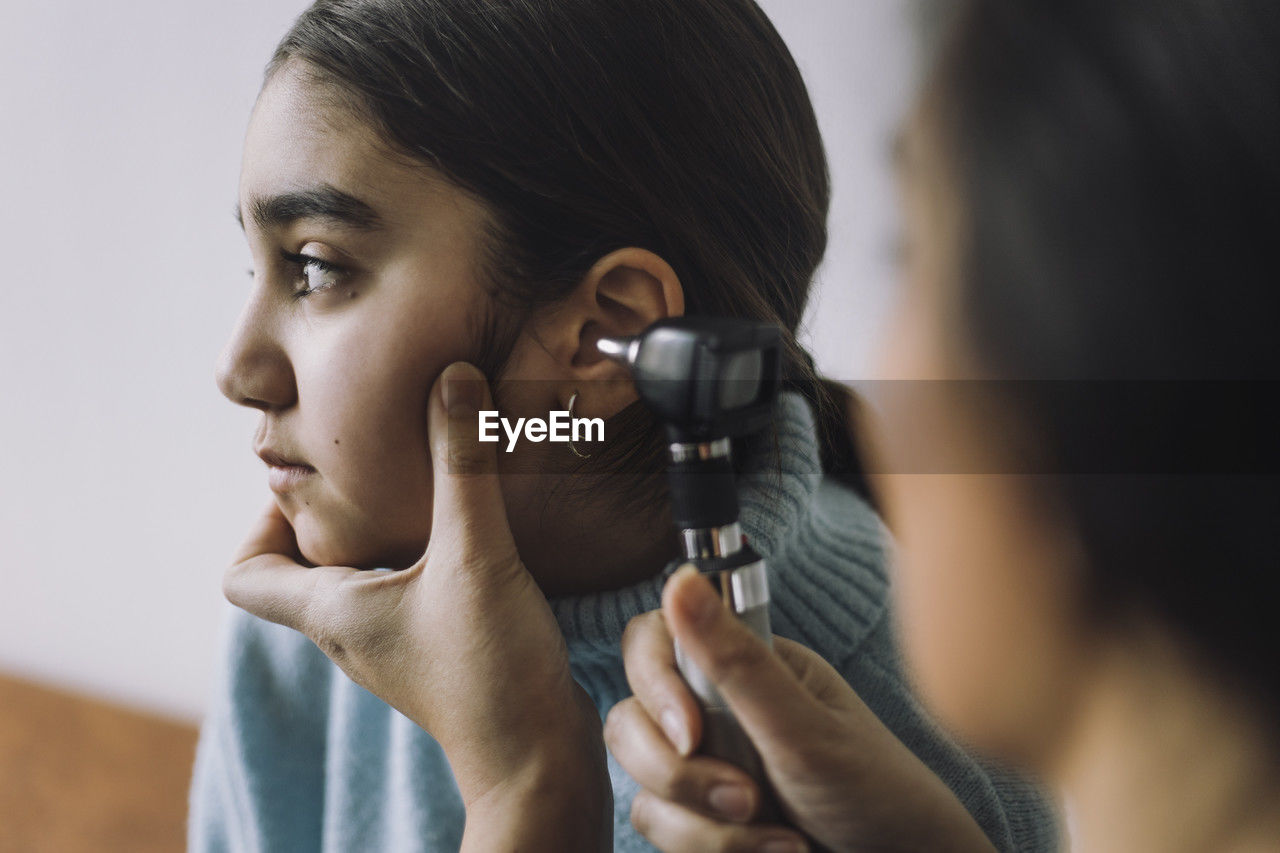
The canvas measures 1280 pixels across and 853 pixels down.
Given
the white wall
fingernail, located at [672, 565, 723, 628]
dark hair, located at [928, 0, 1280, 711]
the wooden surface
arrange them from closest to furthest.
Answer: fingernail, located at [672, 565, 723, 628]
dark hair, located at [928, 0, 1280, 711]
the white wall
the wooden surface

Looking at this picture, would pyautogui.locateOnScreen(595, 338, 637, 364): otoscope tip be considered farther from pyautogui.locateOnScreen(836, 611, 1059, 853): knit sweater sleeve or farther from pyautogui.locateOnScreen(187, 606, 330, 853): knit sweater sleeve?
pyautogui.locateOnScreen(187, 606, 330, 853): knit sweater sleeve

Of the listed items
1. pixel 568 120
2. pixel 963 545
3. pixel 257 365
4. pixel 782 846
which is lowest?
pixel 782 846

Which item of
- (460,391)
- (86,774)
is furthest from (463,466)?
(86,774)

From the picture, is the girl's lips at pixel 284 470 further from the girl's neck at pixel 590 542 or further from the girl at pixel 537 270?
the girl's neck at pixel 590 542

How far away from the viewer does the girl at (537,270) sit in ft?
1.59

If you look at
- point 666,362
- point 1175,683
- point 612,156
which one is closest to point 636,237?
point 612,156

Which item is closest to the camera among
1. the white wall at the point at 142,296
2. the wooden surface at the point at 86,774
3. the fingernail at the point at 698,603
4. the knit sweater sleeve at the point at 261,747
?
the fingernail at the point at 698,603

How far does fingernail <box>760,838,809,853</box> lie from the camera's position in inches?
14.9

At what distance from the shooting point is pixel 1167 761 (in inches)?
21.6

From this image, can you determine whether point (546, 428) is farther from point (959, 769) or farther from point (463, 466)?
point (959, 769)

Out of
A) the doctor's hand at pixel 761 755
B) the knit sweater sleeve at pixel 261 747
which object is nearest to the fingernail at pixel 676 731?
the doctor's hand at pixel 761 755

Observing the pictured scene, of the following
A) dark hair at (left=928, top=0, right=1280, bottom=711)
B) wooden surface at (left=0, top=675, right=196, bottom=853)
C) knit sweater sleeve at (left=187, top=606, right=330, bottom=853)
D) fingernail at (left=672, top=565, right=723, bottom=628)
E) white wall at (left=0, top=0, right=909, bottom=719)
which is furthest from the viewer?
wooden surface at (left=0, top=675, right=196, bottom=853)

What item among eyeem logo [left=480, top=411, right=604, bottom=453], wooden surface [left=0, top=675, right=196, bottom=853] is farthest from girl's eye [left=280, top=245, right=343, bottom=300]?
wooden surface [left=0, top=675, right=196, bottom=853]

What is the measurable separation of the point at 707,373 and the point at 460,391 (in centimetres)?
17
